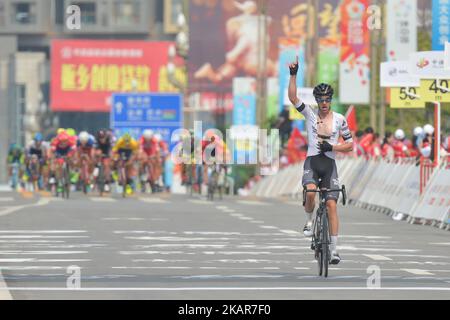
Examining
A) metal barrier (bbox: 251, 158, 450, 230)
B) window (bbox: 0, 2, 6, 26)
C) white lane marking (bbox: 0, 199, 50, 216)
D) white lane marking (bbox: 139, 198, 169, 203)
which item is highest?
window (bbox: 0, 2, 6, 26)

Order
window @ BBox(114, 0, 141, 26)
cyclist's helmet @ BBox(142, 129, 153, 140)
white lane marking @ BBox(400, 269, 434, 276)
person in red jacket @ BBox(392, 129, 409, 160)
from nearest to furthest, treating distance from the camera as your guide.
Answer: white lane marking @ BBox(400, 269, 434, 276), person in red jacket @ BBox(392, 129, 409, 160), cyclist's helmet @ BBox(142, 129, 153, 140), window @ BBox(114, 0, 141, 26)

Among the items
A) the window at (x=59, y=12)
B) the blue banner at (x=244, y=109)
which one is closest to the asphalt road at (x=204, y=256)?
the blue banner at (x=244, y=109)

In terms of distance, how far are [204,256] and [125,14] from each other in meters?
139

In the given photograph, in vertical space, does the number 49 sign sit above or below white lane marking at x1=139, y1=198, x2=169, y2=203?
above

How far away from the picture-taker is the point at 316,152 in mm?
18188

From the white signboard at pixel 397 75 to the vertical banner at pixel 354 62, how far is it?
13755 millimetres

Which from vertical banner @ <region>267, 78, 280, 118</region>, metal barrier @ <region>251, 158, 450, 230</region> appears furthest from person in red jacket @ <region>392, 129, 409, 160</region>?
vertical banner @ <region>267, 78, 280, 118</region>

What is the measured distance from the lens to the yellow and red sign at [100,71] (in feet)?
495

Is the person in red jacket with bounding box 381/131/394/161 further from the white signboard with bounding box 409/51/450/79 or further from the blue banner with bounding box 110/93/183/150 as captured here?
the blue banner with bounding box 110/93/183/150

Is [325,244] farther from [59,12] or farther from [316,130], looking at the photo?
[59,12]

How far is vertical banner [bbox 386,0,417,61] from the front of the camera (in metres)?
47.4

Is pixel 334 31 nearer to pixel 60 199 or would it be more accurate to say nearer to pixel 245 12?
pixel 245 12

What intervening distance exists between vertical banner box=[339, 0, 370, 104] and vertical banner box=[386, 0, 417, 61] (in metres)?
4.41
